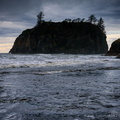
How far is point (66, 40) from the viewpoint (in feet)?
323

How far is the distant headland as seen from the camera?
314ft

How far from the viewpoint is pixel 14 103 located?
3832mm

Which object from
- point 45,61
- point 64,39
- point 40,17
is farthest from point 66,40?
point 45,61

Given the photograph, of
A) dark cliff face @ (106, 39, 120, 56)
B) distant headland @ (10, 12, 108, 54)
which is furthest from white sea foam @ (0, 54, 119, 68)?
distant headland @ (10, 12, 108, 54)

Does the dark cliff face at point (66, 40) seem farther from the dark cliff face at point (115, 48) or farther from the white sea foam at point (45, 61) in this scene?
the white sea foam at point (45, 61)

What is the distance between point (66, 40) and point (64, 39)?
53.4 inches

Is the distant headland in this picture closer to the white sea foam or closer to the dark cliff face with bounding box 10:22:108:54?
the dark cliff face with bounding box 10:22:108:54

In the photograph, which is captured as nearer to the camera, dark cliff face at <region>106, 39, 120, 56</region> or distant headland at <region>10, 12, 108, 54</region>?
dark cliff face at <region>106, 39, 120, 56</region>

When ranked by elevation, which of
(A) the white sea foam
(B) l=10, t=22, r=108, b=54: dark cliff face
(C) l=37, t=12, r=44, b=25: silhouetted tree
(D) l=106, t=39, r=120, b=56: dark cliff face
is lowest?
(A) the white sea foam

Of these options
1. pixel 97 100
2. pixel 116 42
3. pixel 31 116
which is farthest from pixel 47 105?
pixel 116 42

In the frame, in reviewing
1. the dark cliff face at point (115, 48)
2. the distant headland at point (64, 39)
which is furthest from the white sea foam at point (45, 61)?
the distant headland at point (64, 39)

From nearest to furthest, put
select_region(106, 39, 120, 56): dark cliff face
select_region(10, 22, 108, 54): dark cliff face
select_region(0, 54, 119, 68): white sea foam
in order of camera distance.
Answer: select_region(0, 54, 119, 68): white sea foam < select_region(106, 39, 120, 56): dark cliff face < select_region(10, 22, 108, 54): dark cliff face

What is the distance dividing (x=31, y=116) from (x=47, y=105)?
71cm

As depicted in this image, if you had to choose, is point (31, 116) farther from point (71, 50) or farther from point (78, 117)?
point (71, 50)
